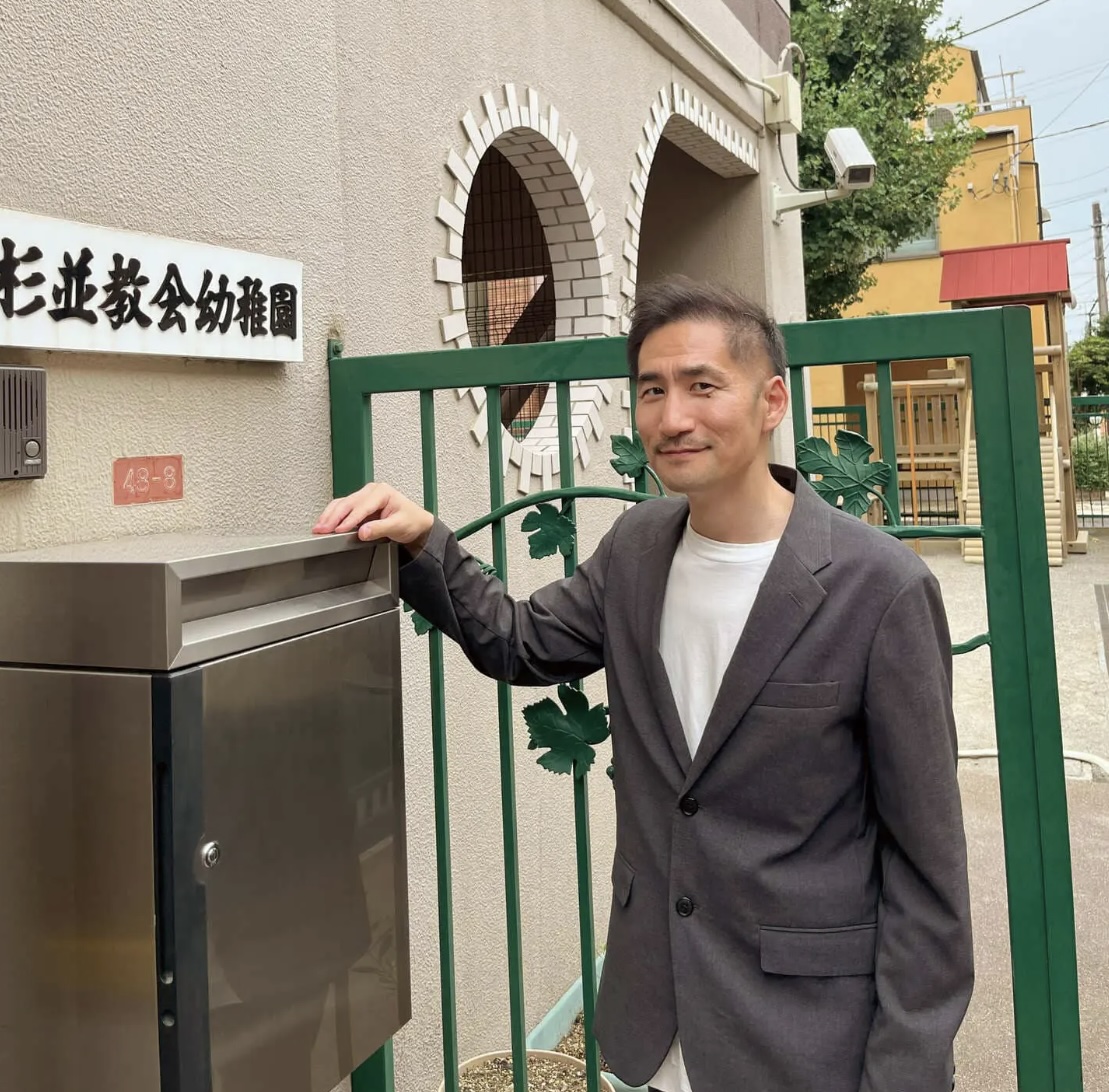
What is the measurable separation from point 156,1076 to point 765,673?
0.96 metres

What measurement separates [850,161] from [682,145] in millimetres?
1715

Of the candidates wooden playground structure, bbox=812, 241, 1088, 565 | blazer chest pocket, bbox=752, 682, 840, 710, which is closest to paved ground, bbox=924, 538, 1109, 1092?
blazer chest pocket, bbox=752, 682, 840, 710

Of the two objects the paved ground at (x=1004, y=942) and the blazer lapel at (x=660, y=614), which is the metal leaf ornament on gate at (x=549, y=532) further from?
the paved ground at (x=1004, y=942)

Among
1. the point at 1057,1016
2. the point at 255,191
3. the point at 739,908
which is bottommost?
the point at 1057,1016

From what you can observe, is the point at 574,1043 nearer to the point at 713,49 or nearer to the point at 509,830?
the point at 509,830

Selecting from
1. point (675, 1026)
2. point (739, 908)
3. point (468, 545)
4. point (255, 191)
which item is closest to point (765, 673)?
point (739, 908)

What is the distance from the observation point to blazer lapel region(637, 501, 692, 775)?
169 cm

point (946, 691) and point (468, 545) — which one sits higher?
point (468, 545)

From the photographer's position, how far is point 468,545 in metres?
3.79

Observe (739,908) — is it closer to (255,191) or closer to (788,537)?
(788,537)

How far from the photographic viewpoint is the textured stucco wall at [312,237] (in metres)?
1.89

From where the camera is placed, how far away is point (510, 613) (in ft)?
6.57

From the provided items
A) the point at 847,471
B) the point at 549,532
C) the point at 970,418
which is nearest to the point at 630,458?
the point at 549,532

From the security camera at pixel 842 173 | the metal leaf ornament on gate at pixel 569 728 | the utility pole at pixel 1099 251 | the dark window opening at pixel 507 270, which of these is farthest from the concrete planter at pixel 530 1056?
the utility pole at pixel 1099 251
